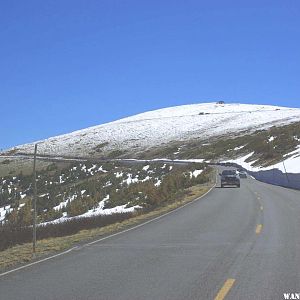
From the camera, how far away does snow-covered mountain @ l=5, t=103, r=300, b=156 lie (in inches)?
4874

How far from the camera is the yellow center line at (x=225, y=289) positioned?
25.5ft

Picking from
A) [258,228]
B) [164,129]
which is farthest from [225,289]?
[164,129]

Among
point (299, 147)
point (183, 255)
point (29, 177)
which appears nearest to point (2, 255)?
point (183, 255)

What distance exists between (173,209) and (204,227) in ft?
26.5

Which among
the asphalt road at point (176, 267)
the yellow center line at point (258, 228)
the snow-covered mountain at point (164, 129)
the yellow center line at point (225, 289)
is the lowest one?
the yellow center line at point (225, 289)

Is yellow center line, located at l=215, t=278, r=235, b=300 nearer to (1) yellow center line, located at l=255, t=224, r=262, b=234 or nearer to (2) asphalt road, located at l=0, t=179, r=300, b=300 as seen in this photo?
(2) asphalt road, located at l=0, t=179, r=300, b=300

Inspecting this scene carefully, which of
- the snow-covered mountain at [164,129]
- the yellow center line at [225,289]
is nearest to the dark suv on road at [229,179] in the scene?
the yellow center line at [225,289]

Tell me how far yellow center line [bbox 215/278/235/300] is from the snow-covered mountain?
10671 centimetres

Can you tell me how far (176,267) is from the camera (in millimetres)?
10227

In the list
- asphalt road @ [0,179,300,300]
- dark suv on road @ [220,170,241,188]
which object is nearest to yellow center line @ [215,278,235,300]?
asphalt road @ [0,179,300,300]

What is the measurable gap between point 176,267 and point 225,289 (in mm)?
2096

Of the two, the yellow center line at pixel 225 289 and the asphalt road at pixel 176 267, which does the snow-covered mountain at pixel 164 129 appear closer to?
the asphalt road at pixel 176 267

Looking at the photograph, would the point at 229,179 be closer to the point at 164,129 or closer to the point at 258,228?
the point at 258,228

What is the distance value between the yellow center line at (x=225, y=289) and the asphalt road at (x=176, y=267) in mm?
15
